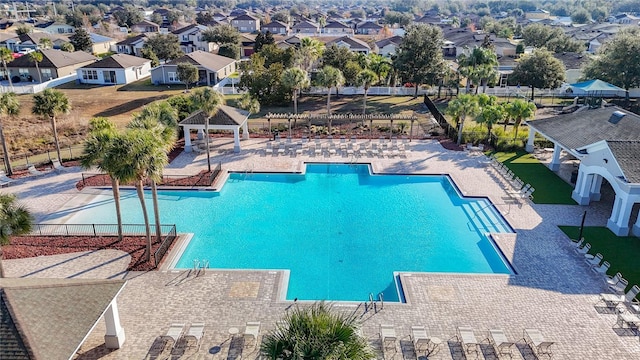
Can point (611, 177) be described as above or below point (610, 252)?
above

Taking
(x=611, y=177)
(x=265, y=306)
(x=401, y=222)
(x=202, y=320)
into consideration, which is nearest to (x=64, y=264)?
(x=202, y=320)

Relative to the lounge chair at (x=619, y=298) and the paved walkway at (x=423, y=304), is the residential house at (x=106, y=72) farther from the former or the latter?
the lounge chair at (x=619, y=298)

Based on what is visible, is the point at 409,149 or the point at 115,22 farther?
the point at 115,22

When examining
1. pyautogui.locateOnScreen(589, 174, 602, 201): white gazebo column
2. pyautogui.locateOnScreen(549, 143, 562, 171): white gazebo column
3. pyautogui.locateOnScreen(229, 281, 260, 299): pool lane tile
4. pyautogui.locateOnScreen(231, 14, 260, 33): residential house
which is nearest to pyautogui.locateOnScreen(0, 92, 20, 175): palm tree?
pyautogui.locateOnScreen(229, 281, 260, 299): pool lane tile

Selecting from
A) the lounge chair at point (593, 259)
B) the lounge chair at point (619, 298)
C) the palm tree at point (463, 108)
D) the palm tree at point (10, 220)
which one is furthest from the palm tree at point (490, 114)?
the palm tree at point (10, 220)

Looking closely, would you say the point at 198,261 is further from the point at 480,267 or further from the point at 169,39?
the point at 169,39

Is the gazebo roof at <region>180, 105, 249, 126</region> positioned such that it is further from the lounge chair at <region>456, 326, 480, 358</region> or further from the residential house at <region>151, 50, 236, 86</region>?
the residential house at <region>151, 50, 236, 86</region>

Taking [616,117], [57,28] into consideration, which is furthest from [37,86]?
[57,28]
